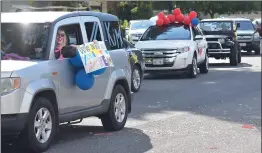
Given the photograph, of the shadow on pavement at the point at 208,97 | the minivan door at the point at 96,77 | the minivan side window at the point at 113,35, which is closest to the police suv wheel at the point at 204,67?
the shadow on pavement at the point at 208,97

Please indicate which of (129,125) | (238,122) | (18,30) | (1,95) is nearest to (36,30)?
(18,30)

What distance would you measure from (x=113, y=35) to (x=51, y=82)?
2.47 m

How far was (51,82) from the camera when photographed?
816cm

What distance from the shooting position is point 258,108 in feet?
42.5

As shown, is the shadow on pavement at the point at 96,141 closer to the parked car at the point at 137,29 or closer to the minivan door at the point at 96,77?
the minivan door at the point at 96,77

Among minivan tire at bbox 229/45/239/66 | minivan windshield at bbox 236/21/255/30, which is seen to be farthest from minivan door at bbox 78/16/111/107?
minivan windshield at bbox 236/21/255/30

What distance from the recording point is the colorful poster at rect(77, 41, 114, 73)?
877cm

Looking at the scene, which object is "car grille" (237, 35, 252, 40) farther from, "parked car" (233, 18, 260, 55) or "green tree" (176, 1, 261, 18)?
"green tree" (176, 1, 261, 18)

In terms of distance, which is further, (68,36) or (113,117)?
(113,117)

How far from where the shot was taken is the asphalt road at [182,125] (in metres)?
8.59

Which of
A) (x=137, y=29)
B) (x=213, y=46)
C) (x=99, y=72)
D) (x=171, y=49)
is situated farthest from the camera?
(x=137, y=29)

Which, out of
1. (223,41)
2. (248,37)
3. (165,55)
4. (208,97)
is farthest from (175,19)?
(248,37)

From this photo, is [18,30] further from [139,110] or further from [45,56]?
[139,110]

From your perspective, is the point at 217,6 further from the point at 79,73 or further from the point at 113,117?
the point at 79,73
